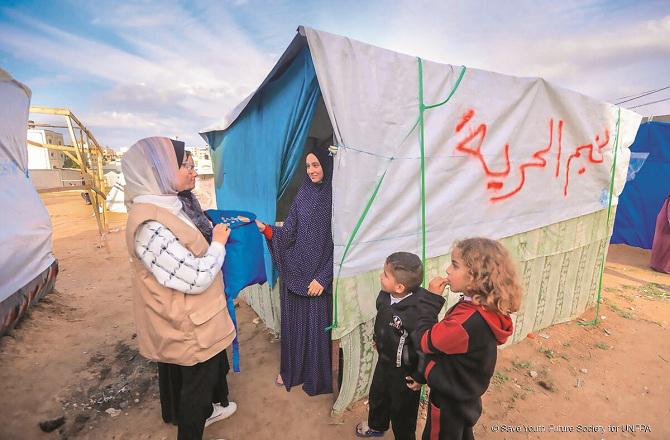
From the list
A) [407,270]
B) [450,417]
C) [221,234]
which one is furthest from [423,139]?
[450,417]

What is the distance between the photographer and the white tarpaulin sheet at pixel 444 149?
1733mm

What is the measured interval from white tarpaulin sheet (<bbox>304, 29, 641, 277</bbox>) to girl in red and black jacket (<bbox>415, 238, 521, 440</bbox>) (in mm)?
687

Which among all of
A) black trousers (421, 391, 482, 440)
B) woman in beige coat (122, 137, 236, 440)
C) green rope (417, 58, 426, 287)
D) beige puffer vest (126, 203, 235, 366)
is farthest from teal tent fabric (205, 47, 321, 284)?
black trousers (421, 391, 482, 440)

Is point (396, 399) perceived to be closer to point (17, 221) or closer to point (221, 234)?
point (221, 234)

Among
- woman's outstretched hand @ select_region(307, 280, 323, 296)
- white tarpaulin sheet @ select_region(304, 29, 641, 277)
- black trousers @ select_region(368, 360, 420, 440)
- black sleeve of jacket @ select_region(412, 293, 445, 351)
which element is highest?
white tarpaulin sheet @ select_region(304, 29, 641, 277)

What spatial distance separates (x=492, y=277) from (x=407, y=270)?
1.25ft

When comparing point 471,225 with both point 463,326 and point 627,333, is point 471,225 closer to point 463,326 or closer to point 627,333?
point 463,326

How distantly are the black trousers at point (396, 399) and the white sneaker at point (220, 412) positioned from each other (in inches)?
42.5

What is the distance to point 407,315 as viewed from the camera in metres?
1.50

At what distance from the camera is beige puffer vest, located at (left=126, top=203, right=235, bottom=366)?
4.50 feet

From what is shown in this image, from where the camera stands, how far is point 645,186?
6445mm

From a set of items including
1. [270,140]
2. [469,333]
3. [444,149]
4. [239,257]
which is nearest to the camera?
[469,333]

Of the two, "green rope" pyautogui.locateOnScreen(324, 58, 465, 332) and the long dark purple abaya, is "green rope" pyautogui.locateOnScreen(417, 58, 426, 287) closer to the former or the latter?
"green rope" pyautogui.locateOnScreen(324, 58, 465, 332)

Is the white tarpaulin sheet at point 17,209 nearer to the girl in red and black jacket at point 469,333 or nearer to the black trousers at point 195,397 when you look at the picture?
the black trousers at point 195,397
